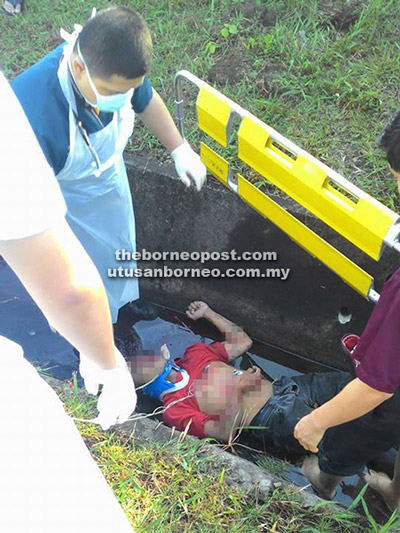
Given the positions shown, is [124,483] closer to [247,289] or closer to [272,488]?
[272,488]

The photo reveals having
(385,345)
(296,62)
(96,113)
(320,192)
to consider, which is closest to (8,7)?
(296,62)

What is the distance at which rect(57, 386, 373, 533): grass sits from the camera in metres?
1.78

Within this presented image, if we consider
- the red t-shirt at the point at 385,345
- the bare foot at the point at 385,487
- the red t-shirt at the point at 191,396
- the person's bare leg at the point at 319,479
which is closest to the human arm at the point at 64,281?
the red t-shirt at the point at 385,345

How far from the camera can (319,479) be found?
7.80 ft

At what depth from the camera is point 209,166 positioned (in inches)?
110

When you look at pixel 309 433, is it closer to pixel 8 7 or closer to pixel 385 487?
pixel 385 487

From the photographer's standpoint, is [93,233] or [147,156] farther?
[147,156]

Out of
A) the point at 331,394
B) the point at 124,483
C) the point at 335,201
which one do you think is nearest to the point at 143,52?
the point at 335,201

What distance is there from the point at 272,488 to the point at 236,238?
149cm

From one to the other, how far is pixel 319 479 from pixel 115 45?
2.00 meters

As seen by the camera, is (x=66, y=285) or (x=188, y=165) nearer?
(x=66, y=285)

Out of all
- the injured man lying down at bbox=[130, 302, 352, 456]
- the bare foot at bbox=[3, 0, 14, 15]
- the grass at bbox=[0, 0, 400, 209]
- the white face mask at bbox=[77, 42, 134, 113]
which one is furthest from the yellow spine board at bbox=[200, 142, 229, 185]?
the bare foot at bbox=[3, 0, 14, 15]

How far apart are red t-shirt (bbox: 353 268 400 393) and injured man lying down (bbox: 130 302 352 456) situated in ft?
3.50

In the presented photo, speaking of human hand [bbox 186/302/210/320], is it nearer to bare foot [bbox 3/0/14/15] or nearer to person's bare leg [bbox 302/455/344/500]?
person's bare leg [bbox 302/455/344/500]
